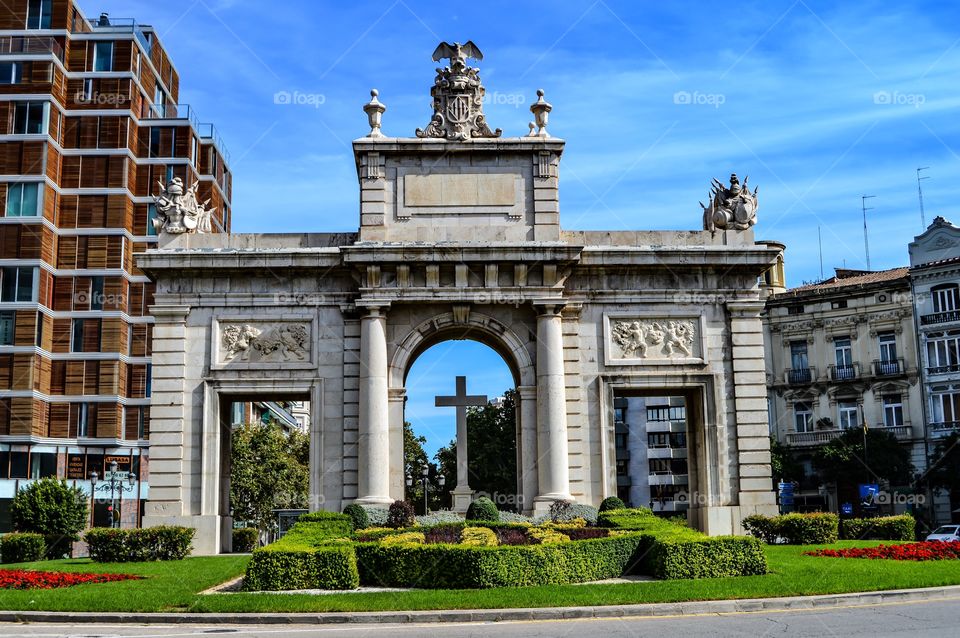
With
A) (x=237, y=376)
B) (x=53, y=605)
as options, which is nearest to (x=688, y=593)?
(x=53, y=605)

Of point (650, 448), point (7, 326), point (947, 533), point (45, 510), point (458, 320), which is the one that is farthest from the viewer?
point (650, 448)

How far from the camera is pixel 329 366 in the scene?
3388cm

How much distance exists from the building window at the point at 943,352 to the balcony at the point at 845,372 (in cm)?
455

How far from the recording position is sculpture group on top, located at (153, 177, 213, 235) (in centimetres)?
3447

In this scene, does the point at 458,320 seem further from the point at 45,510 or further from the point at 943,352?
the point at 943,352

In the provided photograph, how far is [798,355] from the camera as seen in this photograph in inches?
2653

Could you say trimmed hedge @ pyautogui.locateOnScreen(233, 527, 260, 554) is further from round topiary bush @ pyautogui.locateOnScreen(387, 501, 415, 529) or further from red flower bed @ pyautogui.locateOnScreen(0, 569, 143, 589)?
red flower bed @ pyautogui.locateOnScreen(0, 569, 143, 589)

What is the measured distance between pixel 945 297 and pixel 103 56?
55.2m

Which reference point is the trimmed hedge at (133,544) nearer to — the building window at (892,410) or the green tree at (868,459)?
the green tree at (868,459)

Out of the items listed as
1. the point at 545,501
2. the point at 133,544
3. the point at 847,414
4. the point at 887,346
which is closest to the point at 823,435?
the point at 847,414

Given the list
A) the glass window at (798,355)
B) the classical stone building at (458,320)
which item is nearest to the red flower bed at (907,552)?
the classical stone building at (458,320)

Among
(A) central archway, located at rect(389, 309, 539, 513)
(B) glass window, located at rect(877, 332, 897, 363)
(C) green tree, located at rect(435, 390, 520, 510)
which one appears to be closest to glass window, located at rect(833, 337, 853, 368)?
(B) glass window, located at rect(877, 332, 897, 363)

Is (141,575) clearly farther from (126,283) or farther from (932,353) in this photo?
(932,353)

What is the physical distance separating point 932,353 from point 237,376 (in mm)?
44264
